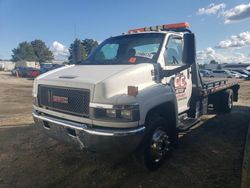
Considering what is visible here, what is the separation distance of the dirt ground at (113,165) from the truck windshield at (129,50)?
6.12 ft

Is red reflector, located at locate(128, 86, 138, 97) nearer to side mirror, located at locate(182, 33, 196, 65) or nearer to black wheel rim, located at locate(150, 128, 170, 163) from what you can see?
black wheel rim, located at locate(150, 128, 170, 163)

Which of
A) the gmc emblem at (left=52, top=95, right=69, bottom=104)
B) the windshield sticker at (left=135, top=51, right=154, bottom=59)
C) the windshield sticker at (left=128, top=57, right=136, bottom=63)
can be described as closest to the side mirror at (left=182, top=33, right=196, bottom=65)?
the windshield sticker at (left=135, top=51, right=154, bottom=59)

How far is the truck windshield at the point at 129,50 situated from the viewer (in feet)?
13.7

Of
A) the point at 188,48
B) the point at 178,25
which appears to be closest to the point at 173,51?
the point at 188,48

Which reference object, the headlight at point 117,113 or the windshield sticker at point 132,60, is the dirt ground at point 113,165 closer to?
the headlight at point 117,113

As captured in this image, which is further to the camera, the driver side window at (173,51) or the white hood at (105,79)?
the driver side window at (173,51)

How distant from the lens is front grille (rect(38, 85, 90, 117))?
3.32 metres

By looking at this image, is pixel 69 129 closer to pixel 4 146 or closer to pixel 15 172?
pixel 15 172

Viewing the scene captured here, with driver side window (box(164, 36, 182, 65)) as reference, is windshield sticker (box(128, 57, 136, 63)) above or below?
below

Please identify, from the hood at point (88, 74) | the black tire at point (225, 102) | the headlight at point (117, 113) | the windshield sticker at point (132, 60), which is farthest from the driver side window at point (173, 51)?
the black tire at point (225, 102)

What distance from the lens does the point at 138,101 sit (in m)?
3.17

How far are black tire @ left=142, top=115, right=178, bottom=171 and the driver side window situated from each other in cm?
120

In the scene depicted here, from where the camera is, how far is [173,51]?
457cm

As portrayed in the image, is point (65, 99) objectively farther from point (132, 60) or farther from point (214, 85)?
point (214, 85)
